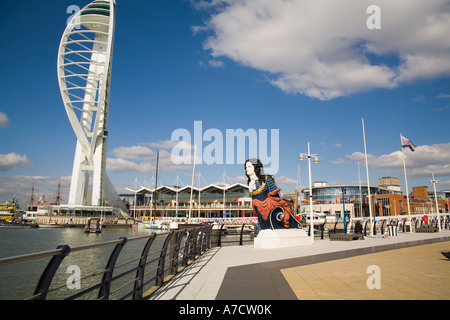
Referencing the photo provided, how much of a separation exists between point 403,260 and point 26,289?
13.1 metres

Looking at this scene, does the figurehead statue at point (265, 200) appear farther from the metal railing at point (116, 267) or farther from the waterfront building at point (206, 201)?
the waterfront building at point (206, 201)

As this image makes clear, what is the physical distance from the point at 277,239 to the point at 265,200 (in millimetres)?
1918

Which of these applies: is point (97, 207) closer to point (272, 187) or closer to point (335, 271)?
point (272, 187)

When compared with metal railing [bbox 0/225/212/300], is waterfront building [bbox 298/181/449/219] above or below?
above

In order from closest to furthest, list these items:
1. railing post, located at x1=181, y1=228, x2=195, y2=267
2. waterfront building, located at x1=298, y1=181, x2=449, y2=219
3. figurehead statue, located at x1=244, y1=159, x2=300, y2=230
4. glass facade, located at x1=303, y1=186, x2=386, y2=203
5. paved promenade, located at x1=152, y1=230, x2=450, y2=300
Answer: paved promenade, located at x1=152, y1=230, x2=450, y2=300 < railing post, located at x1=181, y1=228, x2=195, y2=267 < figurehead statue, located at x1=244, y1=159, x2=300, y2=230 < waterfront building, located at x1=298, y1=181, x2=449, y2=219 < glass facade, located at x1=303, y1=186, x2=386, y2=203

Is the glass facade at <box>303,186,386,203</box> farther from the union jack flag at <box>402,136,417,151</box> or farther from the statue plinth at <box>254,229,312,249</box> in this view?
the statue plinth at <box>254,229,312,249</box>

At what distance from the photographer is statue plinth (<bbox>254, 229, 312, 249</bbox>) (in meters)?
14.7

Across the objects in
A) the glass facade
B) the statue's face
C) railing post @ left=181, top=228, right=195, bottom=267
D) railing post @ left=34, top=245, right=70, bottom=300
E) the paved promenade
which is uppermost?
the glass facade

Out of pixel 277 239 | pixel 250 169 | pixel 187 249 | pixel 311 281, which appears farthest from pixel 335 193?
pixel 311 281

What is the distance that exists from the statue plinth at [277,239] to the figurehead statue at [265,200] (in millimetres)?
279

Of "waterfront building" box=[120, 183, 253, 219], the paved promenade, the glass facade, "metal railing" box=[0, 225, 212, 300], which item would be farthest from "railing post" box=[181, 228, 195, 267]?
the glass facade

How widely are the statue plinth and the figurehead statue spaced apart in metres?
0.28

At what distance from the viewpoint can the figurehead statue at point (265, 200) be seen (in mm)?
15023
